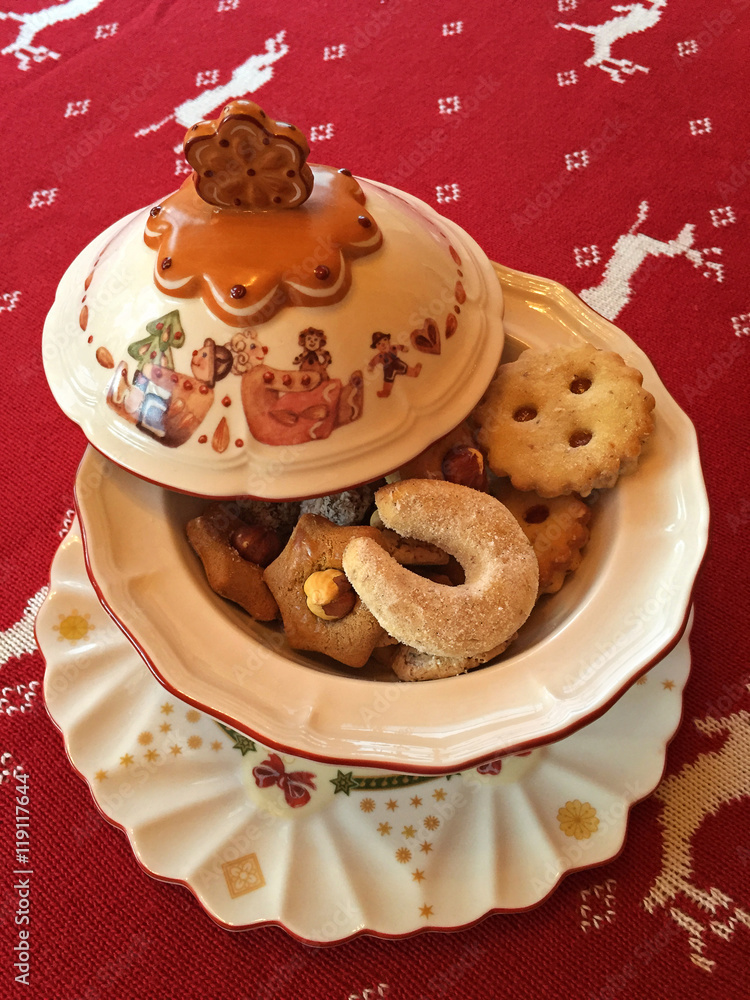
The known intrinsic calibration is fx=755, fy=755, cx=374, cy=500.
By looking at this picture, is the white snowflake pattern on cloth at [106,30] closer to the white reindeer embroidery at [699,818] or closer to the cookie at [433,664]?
the cookie at [433,664]

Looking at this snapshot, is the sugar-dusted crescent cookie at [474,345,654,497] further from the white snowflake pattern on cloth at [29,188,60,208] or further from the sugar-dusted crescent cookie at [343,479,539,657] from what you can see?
the white snowflake pattern on cloth at [29,188,60,208]

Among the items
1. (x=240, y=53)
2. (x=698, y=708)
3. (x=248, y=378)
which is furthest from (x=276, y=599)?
(x=240, y=53)

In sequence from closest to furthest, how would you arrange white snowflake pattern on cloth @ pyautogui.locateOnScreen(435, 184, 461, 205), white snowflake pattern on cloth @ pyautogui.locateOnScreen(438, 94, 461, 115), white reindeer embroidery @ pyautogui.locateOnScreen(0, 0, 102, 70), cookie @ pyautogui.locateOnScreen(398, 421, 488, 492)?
cookie @ pyautogui.locateOnScreen(398, 421, 488, 492) → white snowflake pattern on cloth @ pyautogui.locateOnScreen(435, 184, 461, 205) → white snowflake pattern on cloth @ pyautogui.locateOnScreen(438, 94, 461, 115) → white reindeer embroidery @ pyautogui.locateOnScreen(0, 0, 102, 70)

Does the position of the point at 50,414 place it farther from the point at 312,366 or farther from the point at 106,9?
the point at 106,9

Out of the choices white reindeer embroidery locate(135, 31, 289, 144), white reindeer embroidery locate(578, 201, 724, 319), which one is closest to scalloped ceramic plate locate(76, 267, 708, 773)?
white reindeer embroidery locate(578, 201, 724, 319)

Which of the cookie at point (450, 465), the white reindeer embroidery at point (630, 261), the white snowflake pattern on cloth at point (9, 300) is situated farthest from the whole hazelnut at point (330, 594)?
the white snowflake pattern on cloth at point (9, 300)
